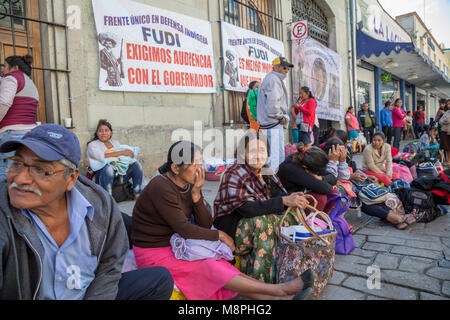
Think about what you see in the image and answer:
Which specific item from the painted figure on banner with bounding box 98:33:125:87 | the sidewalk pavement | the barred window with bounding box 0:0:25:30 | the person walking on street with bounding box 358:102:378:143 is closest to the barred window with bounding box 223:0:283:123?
the painted figure on banner with bounding box 98:33:125:87

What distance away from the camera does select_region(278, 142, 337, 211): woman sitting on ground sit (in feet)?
10.6

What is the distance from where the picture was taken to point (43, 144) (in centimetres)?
142

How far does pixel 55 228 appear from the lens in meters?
1.56

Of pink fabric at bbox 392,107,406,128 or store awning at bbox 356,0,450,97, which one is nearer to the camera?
pink fabric at bbox 392,107,406,128

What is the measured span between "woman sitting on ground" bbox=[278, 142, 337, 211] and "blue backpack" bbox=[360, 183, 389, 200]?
95 cm

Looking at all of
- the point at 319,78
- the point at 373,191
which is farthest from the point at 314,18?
the point at 373,191

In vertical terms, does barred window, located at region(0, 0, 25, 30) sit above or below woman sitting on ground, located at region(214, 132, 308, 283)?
above

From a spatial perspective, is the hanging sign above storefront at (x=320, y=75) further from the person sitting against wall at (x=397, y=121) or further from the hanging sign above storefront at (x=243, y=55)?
the person sitting against wall at (x=397, y=121)

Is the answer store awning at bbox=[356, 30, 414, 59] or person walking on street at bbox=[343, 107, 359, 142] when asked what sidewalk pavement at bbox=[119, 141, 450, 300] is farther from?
store awning at bbox=[356, 30, 414, 59]

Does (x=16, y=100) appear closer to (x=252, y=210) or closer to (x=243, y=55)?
(x=252, y=210)

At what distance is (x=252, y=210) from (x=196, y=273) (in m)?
0.64

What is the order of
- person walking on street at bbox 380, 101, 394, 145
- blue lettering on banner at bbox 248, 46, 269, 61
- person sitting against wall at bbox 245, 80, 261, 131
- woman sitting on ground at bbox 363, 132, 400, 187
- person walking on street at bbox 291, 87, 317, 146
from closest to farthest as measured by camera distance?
woman sitting on ground at bbox 363, 132, 400, 187, person sitting against wall at bbox 245, 80, 261, 131, person walking on street at bbox 291, 87, 317, 146, blue lettering on banner at bbox 248, 46, 269, 61, person walking on street at bbox 380, 101, 394, 145

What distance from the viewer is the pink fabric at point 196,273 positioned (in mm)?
2174

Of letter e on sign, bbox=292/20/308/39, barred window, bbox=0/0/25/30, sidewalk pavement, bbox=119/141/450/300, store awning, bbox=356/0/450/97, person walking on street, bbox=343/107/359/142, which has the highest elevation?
store awning, bbox=356/0/450/97
